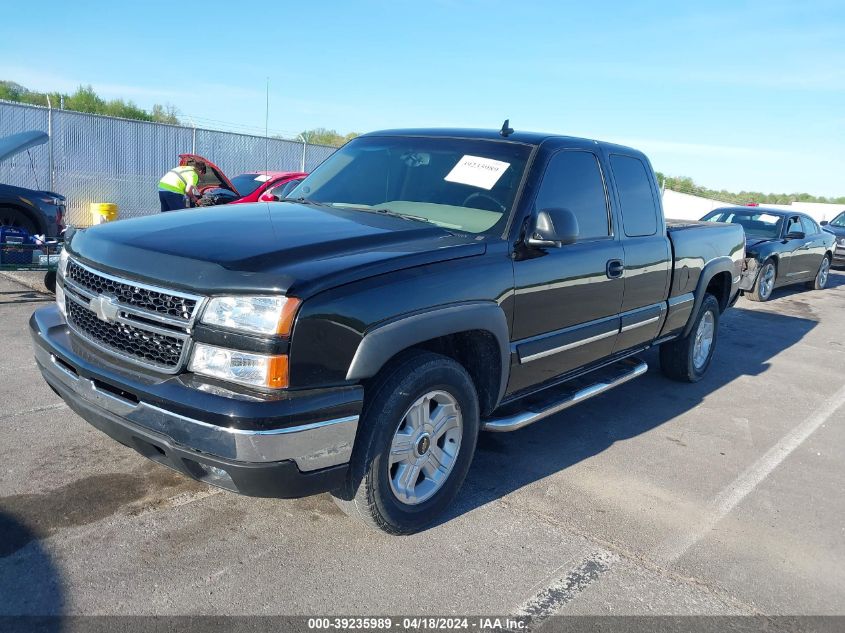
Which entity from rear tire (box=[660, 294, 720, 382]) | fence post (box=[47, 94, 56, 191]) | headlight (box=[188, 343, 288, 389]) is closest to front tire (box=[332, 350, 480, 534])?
headlight (box=[188, 343, 288, 389])

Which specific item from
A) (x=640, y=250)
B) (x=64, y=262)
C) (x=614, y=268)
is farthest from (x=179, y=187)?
(x=614, y=268)

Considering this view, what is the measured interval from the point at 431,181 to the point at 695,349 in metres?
3.50

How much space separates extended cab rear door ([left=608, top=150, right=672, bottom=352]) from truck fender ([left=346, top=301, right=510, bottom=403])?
58.3 inches

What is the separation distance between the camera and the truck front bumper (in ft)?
8.66

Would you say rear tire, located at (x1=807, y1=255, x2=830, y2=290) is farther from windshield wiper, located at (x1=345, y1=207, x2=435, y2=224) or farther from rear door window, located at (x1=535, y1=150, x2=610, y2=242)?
windshield wiper, located at (x1=345, y1=207, x2=435, y2=224)

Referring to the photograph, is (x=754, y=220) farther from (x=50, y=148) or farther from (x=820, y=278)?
(x=50, y=148)

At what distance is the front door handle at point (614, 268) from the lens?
4.48 metres

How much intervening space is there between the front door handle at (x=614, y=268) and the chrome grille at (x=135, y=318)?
8.88 feet

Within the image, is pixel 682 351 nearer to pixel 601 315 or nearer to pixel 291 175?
pixel 601 315

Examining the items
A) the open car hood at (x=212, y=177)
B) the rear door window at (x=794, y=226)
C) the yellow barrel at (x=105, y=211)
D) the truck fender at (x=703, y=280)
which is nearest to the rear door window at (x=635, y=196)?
the truck fender at (x=703, y=280)

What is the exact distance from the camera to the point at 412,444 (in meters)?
3.30

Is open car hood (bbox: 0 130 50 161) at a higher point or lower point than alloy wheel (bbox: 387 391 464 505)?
higher

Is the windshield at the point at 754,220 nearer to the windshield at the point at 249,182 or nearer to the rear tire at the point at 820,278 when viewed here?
the rear tire at the point at 820,278

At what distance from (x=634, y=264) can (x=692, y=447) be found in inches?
54.8
